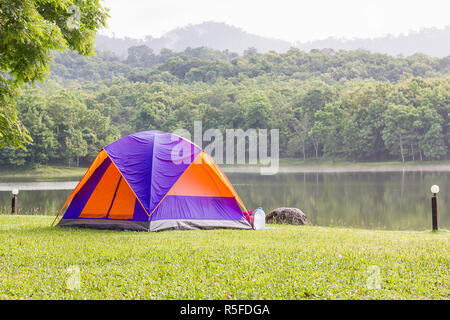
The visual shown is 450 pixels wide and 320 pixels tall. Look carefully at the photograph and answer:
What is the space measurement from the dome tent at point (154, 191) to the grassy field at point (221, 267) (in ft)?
4.76

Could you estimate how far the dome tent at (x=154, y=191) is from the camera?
1057 cm

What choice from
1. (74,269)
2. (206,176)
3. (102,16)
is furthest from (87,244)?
(102,16)

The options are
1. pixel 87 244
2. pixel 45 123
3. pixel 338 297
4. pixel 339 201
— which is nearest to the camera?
pixel 338 297

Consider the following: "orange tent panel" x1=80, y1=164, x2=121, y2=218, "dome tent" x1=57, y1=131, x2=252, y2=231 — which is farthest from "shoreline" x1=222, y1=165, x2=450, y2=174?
"orange tent panel" x1=80, y1=164, x2=121, y2=218

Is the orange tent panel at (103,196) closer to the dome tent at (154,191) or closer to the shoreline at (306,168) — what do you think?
the dome tent at (154,191)

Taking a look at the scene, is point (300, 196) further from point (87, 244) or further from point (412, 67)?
point (412, 67)

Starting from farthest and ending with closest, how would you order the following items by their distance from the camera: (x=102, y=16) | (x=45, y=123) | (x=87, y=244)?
(x=45, y=123) → (x=102, y=16) → (x=87, y=244)

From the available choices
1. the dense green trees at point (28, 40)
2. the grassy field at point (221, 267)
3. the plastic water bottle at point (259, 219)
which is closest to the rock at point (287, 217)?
the plastic water bottle at point (259, 219)

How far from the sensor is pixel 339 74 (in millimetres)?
111125

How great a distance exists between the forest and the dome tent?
1354 inches

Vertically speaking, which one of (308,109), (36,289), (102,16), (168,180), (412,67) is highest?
(412,67)

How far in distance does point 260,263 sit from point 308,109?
224 ft

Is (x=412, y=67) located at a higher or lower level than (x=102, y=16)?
higher

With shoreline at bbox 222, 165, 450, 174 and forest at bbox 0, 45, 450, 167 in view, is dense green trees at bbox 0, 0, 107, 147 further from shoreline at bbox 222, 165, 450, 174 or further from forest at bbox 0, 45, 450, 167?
shoreline at bbox 222, 165, 450, 174
